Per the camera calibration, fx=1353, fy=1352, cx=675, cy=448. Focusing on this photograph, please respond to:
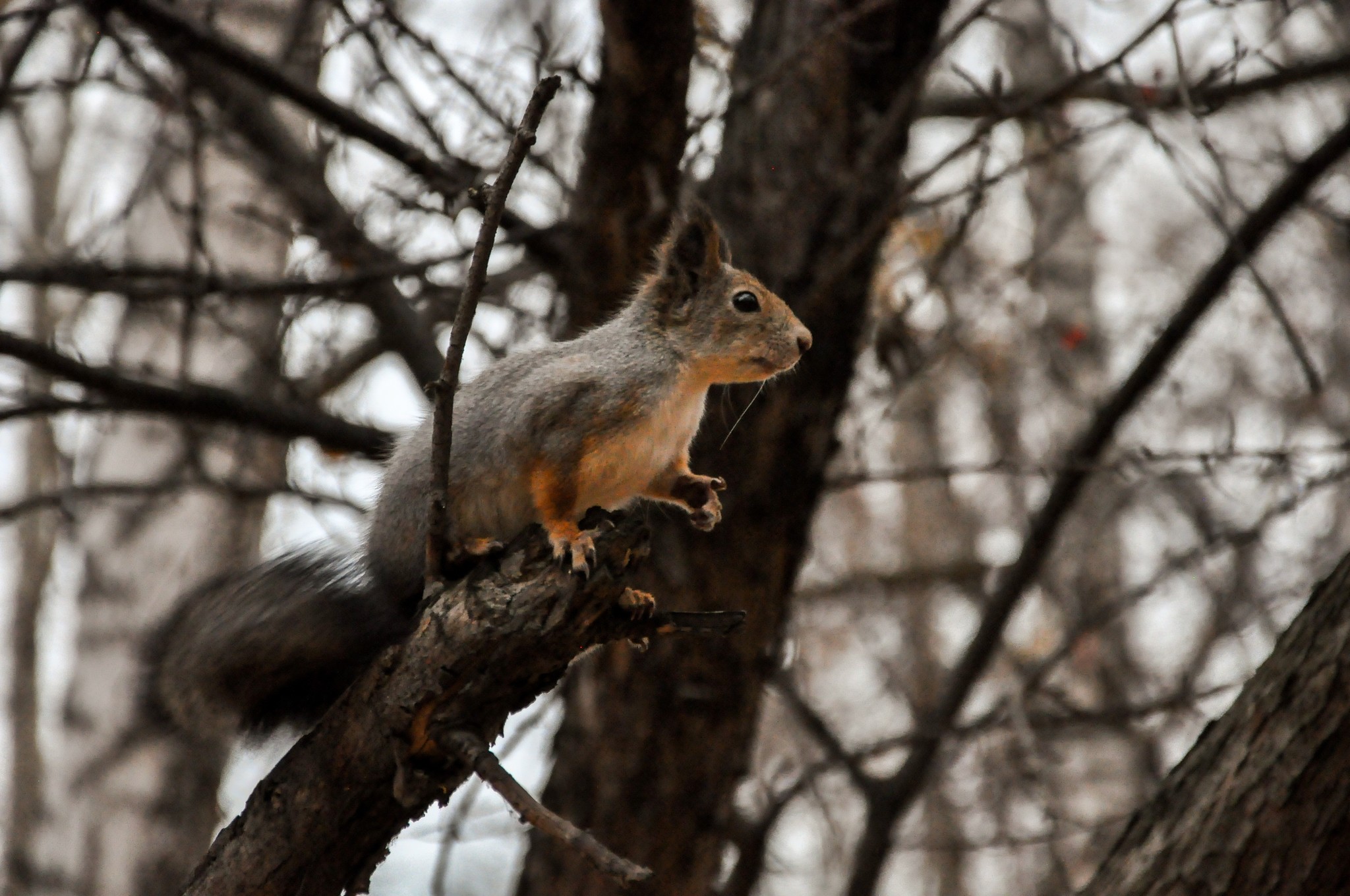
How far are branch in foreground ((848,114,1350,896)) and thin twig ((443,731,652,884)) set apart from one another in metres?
1.90

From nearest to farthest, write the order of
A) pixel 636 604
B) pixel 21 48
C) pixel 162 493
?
1. pixel 636 604
2. pixel 21 48
3. pixel 162 493

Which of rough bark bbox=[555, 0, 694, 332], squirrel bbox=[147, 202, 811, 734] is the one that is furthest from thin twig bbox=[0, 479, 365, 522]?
squirrel bbox=[147, 202, 811, 734]

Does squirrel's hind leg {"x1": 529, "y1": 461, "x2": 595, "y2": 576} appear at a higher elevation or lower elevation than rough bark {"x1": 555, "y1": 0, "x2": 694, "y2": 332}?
lower

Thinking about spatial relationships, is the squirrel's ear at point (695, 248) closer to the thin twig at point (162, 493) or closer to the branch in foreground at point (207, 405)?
the branch in foreground at point (207, 405)

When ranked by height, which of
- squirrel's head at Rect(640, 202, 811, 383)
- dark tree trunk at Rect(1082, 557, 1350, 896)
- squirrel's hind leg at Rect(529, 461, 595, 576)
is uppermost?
squirrel's head at Rect(640, 202, 811, 383)

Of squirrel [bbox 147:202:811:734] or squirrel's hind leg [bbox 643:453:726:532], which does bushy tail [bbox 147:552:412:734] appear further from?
squirrel's hind leg [bbox 643:453:726:532]

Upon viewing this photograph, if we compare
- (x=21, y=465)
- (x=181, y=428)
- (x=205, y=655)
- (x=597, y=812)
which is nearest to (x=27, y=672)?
(x=21, y=465)

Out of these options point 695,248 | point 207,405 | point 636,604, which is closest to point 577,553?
point 636,604

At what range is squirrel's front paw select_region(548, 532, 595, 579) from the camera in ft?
6.17

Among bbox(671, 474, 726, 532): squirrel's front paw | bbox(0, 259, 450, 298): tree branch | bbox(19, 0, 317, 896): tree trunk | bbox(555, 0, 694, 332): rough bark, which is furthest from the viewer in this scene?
bbox(19, 0, 317, 896): tree trunk

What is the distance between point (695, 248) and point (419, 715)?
1077 mm

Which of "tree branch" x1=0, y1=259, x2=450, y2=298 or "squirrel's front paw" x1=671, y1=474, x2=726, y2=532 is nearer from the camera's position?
"squirrel's front paw" x1=671, y1=474, x2=726, y2=532

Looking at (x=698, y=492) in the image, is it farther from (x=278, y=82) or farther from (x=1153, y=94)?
(x=1153, y=94)

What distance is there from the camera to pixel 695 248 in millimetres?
2512
